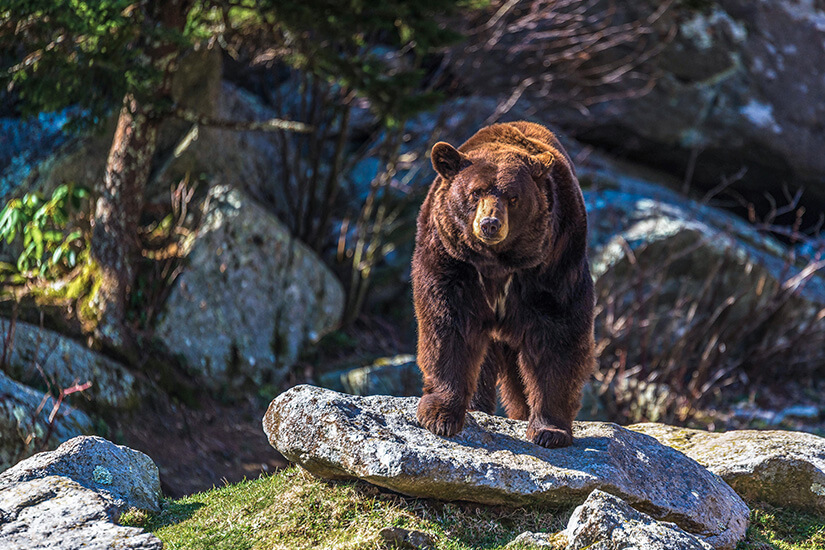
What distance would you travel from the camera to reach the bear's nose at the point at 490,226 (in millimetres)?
4207

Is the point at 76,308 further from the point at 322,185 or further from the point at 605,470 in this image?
the point at 605,470

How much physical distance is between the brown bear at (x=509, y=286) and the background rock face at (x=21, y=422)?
3674 mm

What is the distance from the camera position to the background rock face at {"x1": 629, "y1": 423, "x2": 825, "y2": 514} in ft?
17.9

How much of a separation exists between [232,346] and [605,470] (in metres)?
5.96

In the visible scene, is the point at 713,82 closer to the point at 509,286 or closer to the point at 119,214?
the point at 119,214

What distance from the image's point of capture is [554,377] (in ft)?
15.6

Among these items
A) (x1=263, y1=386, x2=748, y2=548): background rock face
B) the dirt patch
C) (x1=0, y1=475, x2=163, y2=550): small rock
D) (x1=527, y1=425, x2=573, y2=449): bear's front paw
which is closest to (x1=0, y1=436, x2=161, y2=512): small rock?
(x1=0, y1=475, x2=163, y2=550): small rock

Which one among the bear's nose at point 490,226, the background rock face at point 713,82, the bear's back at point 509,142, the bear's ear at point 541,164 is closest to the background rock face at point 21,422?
the bear's back at point 509,142

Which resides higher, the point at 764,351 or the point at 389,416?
the point at 389,416

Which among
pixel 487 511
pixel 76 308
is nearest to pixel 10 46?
pixel 76 308

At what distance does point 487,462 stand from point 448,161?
1.70 m

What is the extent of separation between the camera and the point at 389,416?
16.1 feet

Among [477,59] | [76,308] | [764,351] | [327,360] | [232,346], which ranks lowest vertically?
[764,351]

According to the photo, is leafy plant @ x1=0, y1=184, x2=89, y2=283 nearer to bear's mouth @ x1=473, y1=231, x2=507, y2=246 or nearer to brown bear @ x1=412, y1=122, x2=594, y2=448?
brown bear @ x1=412, y1=122, x2=594, y2=448
